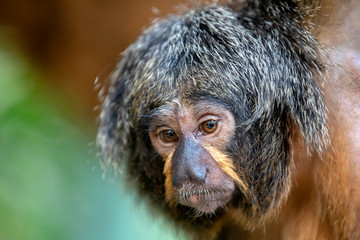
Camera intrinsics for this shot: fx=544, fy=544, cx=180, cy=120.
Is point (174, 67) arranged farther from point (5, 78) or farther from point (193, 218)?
point (5, 78)

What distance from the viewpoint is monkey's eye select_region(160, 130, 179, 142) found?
348cm

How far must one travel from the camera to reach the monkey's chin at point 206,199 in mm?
3316

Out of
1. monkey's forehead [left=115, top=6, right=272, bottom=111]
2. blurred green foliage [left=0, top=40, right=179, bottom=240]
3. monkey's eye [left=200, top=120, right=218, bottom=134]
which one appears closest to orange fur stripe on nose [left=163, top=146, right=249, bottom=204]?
monkey's eye [left=200, top=120, right=218, bottom=134]

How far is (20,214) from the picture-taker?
15.7 feet

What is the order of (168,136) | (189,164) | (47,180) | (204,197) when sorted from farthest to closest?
1. (47,180)
2. (168,136)
3. (204,197)
4. (189,164)

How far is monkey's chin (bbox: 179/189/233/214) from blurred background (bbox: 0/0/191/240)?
861 mm

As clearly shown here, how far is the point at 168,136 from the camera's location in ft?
11.5

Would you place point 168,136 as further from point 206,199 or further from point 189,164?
point 206,199

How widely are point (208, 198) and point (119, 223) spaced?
255 cm

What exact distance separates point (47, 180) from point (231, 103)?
2513 millimetres

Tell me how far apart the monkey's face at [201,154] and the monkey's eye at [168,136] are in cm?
3

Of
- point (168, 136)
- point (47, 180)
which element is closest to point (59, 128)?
point (47, 180)

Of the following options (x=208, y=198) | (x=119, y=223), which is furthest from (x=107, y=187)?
(x=208, y=198)

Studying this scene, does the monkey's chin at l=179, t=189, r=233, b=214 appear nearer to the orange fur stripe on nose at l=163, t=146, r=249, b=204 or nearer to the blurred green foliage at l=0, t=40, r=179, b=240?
the orange fur stripe on nose at l=163, t=146, r=249, b=204
